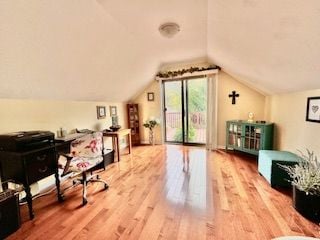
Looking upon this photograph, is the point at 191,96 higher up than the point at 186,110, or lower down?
higher up

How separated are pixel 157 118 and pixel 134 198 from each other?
2890 millimetres

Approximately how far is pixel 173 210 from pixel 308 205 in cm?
142

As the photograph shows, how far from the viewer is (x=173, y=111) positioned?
16.1 feet

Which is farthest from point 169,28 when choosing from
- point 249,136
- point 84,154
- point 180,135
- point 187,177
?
point 180,135

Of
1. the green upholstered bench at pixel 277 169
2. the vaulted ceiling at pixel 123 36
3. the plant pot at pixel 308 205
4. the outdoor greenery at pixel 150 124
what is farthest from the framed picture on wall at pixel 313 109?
the outdoor greenery at pixel 150 124

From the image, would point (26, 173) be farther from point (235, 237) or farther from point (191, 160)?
point (191, 160)

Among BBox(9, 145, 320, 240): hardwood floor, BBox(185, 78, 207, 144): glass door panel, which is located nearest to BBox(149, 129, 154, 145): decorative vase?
BBox(185, 78, 207, 144): glass door panel

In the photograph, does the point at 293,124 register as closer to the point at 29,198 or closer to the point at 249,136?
the point at 249,136

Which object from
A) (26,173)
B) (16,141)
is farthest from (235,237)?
(16,141)

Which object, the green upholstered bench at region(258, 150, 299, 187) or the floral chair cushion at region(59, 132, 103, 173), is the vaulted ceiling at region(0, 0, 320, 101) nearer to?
the floral chair cushion at region(59, 132, 103, 173)

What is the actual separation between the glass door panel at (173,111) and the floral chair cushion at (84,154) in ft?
9.05

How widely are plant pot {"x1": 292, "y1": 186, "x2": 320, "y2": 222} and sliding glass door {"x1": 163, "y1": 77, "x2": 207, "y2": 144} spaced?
9.55ft

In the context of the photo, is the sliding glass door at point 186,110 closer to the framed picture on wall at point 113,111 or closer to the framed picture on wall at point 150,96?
the framed picture on wall at point 150,96

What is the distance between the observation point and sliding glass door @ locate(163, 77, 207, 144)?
4.55 meters
